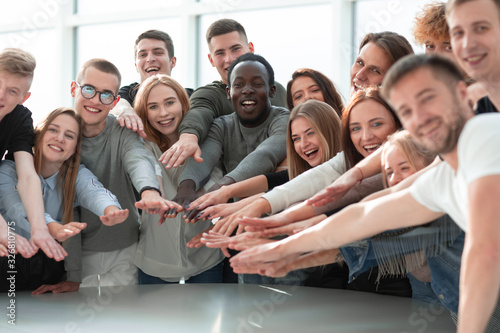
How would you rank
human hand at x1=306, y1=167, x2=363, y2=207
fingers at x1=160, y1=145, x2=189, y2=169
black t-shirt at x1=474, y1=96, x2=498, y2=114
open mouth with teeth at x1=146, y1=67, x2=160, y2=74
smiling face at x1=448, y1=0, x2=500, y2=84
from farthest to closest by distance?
open mouth with teeth at x1=146, y1=67, x2=160, y2=74, fingers at x1=160, y1=145, x2=189, y2=169, human hand at x1=306, y1=167, x2=363, y2=207, black t-shirt at x1=474, y1=96, x2=498, y2=114, smiling face at x1=448, y1=0, x2=500, y2=84

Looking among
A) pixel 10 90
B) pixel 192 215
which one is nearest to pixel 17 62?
pixel 10 90

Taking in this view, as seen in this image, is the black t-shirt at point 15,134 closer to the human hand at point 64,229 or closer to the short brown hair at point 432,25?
the human hand at point 64,229

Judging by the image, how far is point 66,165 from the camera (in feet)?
8.46

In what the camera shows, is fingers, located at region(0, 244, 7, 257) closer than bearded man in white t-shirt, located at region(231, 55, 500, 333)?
No

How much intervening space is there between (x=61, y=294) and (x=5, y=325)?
22.0 inches

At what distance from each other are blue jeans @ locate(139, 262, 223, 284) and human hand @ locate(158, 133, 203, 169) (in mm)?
560

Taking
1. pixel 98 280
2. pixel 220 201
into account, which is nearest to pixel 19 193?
pixel 98 280

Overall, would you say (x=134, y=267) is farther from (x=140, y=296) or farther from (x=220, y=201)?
(x=220, y=201)

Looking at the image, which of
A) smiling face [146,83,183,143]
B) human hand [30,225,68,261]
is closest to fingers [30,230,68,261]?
human hand [30,225,68,261]

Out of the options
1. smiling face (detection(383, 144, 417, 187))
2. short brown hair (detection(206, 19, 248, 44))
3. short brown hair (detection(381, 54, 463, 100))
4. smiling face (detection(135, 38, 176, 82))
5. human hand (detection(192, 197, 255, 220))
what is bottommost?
human hand (detection(192, 197, 255, 220))

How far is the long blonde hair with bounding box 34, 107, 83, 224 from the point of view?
251 centimetres

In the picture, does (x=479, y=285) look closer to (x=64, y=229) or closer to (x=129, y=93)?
(x=64, y=229)

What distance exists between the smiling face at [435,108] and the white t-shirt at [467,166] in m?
0.03

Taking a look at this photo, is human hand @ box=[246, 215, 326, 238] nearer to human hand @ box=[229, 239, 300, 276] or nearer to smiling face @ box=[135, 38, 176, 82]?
human hand @ box=[229, 239, 300, 276]
